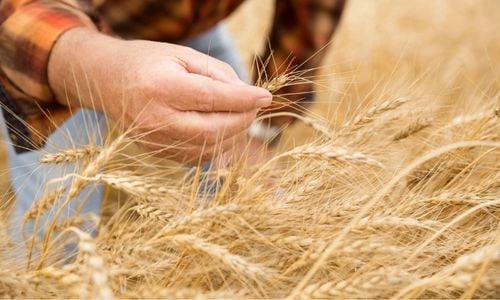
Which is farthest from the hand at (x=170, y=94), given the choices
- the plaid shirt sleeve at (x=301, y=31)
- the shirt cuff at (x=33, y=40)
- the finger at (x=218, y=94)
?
the plaid shirt sleeve at (x=301, y=31)

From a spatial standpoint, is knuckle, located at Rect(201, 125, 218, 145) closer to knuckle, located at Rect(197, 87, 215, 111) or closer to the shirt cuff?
knuckle, located at Rect(197, 87, 215, 111)

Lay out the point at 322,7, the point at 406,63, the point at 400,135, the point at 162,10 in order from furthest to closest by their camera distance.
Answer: the point at 406,63, the point at 322,7, the point at 162,10, the point at 400,135

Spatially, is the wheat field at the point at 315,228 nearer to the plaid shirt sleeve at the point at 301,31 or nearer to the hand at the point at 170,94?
the hand at the point at 170,94

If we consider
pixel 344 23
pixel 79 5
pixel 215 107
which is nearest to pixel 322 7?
pixel 79 5

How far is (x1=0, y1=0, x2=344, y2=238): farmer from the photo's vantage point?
719 mm

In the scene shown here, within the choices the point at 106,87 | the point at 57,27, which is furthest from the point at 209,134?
the point at 57,27

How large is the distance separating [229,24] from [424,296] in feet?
7.28

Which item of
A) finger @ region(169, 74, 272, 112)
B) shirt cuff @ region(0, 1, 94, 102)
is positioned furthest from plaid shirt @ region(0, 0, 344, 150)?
finger @ region(169, 74, 272, 112)

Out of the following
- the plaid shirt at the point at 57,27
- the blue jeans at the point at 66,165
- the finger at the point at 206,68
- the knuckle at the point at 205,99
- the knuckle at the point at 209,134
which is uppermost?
the finger at the point at 206,68

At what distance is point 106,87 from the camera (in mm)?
801

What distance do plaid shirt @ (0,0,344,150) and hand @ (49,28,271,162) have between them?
9 cm

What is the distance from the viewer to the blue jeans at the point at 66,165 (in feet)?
2.69

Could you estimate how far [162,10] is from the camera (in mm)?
1401

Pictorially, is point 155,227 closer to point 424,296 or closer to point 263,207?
point 263,207
